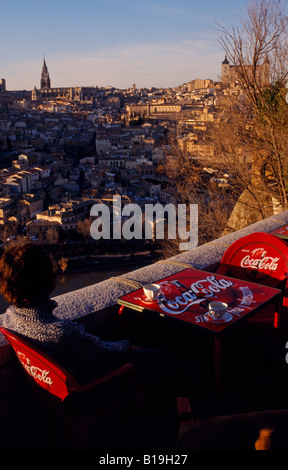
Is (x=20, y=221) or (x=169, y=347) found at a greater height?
(x=169, y=347)

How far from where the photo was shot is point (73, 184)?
1794cm

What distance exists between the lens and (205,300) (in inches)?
38.3

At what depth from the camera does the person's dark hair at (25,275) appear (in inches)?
27.0

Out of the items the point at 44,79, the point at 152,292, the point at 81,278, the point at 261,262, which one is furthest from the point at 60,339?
the point at 44,79

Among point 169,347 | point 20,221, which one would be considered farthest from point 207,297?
point 20,221

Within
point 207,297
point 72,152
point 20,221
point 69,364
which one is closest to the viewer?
point 69,364

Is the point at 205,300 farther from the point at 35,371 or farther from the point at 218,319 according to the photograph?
the point at 35,371

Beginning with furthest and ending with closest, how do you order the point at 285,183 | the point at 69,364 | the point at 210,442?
the point at 285,183, the point at 69,364, the point at 210,442

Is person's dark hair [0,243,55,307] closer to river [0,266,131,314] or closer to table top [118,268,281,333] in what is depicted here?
table top [118,268,281,333]

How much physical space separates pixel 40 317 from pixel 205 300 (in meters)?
0.37

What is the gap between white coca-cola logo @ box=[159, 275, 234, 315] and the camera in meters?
0.94

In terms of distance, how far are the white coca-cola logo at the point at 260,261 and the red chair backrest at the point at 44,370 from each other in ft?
2.30
